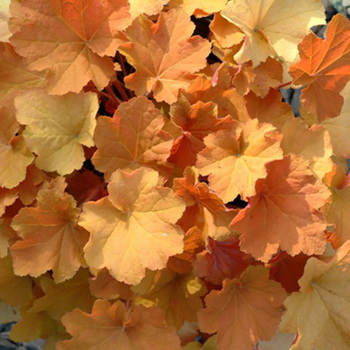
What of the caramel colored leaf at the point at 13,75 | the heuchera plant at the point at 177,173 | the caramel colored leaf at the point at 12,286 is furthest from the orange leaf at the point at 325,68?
the caramel colored leaf at the point at 12,286

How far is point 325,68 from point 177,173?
31 centimetres

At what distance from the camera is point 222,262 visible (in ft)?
2.77

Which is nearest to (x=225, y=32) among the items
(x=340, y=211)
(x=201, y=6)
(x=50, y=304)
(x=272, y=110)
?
(x=201, y=6)

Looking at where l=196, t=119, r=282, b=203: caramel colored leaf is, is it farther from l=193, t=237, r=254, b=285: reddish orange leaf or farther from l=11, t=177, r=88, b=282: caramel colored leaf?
l=11, t=177, r=88, b=282: caramel colored leaf

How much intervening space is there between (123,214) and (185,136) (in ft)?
0.56

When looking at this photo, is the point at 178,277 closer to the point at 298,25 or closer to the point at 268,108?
the point at 268,108

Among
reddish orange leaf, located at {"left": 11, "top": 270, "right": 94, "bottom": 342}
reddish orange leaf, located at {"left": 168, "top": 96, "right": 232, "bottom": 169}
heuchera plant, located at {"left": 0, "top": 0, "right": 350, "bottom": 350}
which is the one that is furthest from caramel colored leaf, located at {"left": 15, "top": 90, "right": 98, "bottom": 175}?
reddish orange leaf, located at {"left": 11, "top": 270, "right": 94, "bottom": 342}

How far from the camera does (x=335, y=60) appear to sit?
82 centimetres

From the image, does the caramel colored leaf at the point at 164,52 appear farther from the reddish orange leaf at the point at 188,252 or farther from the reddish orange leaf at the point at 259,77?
the reddish orange leaf at the point at 188,252

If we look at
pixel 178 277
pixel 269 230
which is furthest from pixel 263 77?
pixel 178 277

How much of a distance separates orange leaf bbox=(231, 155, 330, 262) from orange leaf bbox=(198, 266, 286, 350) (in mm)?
89

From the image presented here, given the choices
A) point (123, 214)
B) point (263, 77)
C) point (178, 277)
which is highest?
point (263, 77)

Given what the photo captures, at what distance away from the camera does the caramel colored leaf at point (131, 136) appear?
2.61 feet

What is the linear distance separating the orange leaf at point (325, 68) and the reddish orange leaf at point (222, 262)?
28 cm
